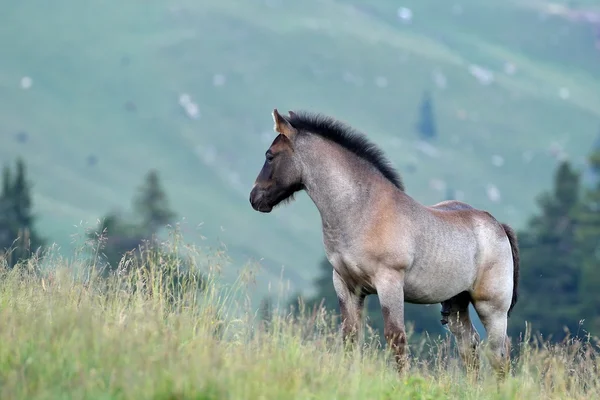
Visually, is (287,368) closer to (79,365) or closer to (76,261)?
(79,365)

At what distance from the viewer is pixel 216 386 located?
7.10 meters

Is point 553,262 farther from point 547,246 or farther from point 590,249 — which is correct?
point 590,249

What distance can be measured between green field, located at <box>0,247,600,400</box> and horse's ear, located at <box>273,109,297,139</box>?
6.08 ft

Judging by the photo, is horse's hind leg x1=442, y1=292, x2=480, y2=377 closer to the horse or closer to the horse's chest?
the horse

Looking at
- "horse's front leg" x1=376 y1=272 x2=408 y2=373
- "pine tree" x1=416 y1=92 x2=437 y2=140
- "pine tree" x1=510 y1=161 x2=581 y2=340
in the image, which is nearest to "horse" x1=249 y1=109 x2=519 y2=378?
"horse's front leg" x1=376 y1=272 x2=408 y2=373

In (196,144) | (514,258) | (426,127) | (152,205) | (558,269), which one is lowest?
(514,258)

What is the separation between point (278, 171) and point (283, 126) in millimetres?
460

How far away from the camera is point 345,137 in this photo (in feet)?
37.1

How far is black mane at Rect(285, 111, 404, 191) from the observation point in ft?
37.0

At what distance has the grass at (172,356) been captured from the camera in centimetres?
697

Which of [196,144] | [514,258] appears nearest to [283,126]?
[514,258]

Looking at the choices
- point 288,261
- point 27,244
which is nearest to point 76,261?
point 27,244

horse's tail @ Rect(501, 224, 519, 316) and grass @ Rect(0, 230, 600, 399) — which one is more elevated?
horse's tail @ Rect(501, 224, 519, 316)

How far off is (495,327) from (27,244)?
16.9 ft
